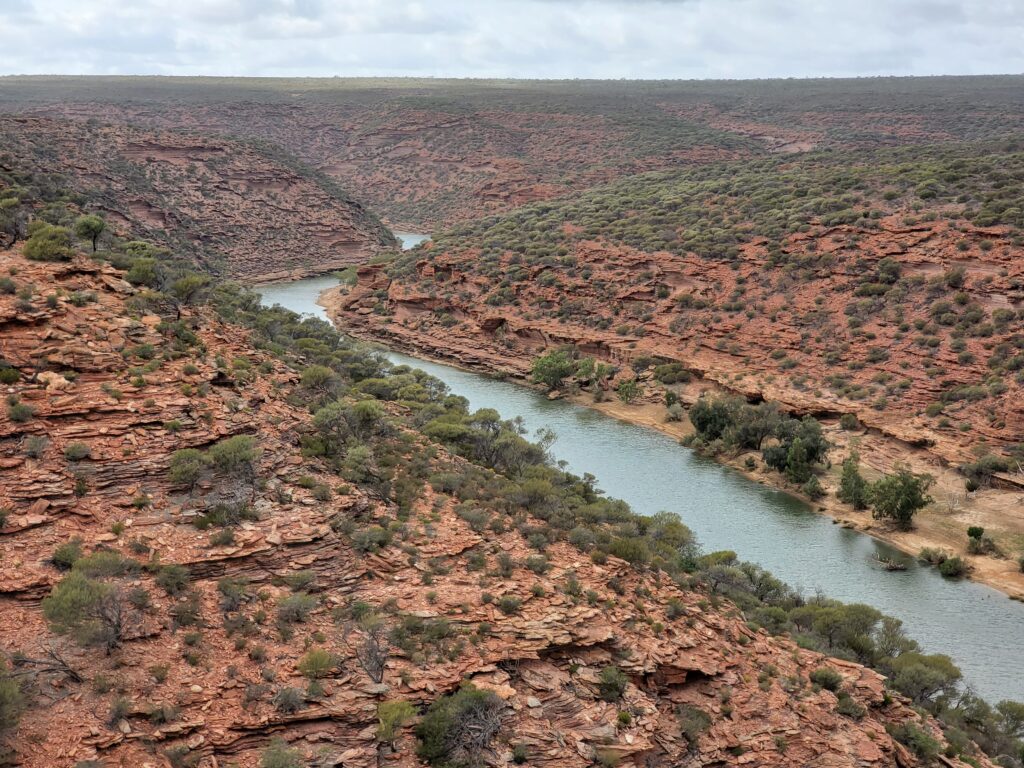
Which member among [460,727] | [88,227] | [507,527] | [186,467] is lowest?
[460,727]

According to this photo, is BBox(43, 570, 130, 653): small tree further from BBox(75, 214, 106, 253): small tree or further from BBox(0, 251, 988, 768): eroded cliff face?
BBox(75, 214, 106, 253): small tree

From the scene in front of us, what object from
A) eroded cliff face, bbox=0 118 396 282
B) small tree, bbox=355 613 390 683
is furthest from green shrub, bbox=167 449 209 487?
eroded cliff face, bbox=0 118 396 282

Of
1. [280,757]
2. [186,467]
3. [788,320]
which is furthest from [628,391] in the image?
[280,757]

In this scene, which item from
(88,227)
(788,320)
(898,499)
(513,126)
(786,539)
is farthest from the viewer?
(513,126)

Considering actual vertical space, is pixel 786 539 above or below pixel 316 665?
below

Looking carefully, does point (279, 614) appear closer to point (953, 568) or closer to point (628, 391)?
point (953, 568)

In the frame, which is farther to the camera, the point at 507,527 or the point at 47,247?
the point at 47,247

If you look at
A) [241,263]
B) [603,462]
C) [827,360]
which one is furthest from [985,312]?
[241,263]

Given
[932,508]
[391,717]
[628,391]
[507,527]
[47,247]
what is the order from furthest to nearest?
[628,391]
[932,508]
[47,247]
[507,527]
[391,717]

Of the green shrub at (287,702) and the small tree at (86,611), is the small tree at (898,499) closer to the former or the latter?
the green shrub at (287,702)

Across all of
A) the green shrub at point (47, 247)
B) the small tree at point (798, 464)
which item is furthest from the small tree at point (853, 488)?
the green shrub at point (47, 247)
